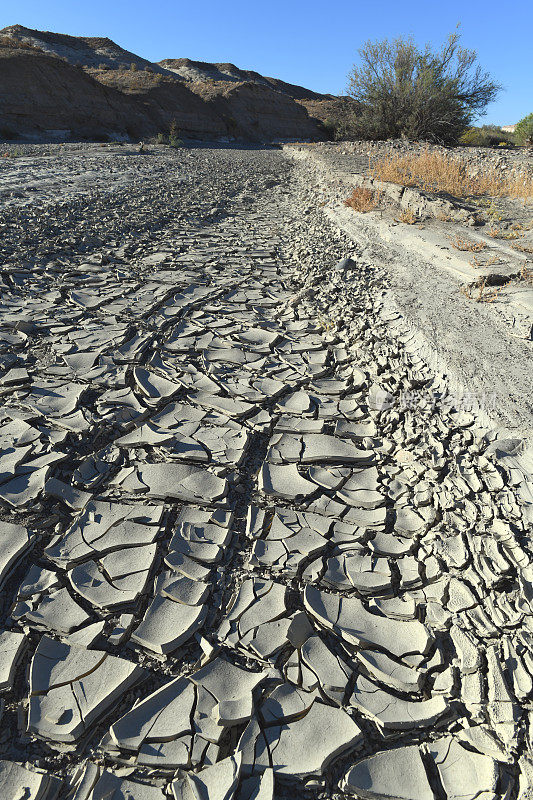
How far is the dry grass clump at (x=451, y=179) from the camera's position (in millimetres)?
5137

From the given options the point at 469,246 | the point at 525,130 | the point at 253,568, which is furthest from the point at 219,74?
the point at 253,568

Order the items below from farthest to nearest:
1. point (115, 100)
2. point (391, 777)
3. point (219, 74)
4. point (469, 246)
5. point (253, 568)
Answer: point (219, 74) → point (115, 100) → point (469, 246) → point (253, 568) → point (391, 777)

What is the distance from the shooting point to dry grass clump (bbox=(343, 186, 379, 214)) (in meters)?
5.29

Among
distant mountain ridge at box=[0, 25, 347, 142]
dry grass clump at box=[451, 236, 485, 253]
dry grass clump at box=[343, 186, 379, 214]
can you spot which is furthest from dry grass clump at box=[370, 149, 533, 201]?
distant mountain ridge at box=[0, 25, 347, 142]

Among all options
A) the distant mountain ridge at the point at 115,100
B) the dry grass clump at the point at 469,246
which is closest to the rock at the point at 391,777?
the dry grass clump at the point at 469,246

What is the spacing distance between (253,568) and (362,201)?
198 inches

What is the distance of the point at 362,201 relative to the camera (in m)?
5.39

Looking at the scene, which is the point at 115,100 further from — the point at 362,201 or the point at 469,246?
the point at 469,246

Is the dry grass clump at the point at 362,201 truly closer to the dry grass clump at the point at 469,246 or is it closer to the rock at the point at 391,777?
the dry grass clump at the point at 469,246

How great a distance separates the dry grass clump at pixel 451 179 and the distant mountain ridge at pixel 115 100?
44.8 ft

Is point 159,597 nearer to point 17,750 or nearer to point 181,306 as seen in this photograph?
point 17,750

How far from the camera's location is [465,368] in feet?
7.16

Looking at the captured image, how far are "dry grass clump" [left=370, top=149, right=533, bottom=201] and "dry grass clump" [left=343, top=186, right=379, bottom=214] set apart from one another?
1.10ft

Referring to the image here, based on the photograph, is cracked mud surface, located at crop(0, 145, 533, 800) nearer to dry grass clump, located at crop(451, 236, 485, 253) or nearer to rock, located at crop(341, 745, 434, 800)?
rock, located at crop(341, 745, 434, 800)
